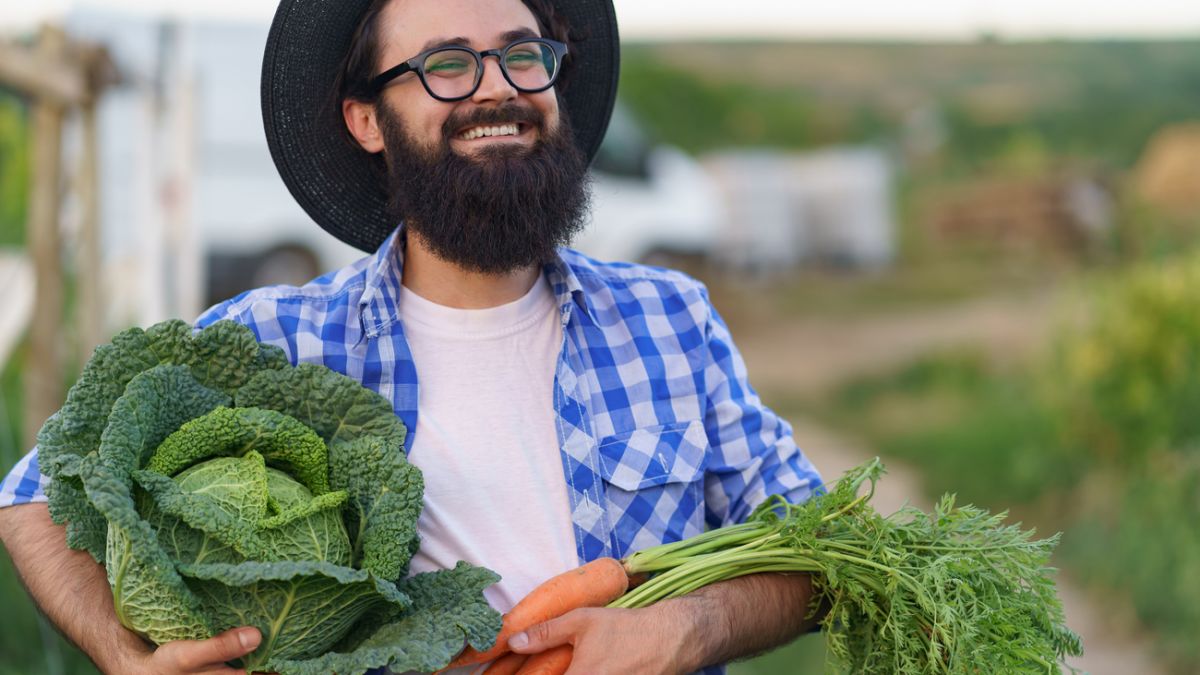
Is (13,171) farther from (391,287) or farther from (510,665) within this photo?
(510,665)

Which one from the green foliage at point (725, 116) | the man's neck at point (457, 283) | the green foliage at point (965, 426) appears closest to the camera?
the man's neck at point (457, 283)

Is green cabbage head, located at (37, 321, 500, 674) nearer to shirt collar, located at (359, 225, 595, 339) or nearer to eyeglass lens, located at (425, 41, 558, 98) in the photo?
shirt collar, located at (359, 225, 595, 339)

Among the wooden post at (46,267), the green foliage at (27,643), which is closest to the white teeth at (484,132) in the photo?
the green foliage at (27,643)

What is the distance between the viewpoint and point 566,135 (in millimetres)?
2684

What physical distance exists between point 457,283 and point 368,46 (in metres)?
0.60

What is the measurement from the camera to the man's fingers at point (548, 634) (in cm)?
208

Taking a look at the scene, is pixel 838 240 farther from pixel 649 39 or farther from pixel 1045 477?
pixel 649 39

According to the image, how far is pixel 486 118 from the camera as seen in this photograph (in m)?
2.49

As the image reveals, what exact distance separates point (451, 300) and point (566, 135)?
1.57 ft

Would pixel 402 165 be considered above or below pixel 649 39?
below

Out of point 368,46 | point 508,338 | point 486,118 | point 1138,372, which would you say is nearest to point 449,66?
point 486,118

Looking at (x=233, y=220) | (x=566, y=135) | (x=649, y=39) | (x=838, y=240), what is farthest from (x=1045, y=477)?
(x=649, y=39)

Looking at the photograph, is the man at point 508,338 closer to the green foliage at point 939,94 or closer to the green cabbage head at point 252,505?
the green cabbage head at point 252,505

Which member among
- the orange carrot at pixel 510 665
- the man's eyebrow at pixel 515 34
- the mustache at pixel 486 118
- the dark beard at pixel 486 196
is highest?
the man's eyebrow at pixel 515 34
